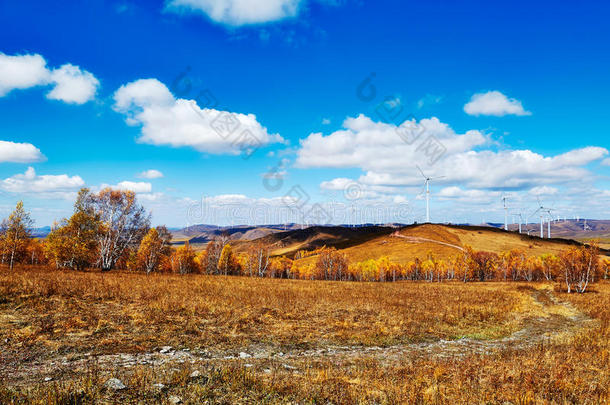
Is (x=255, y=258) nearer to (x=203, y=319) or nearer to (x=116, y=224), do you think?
(x=116, y=224)

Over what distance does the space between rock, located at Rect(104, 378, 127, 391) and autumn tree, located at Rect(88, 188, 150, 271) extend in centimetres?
4389

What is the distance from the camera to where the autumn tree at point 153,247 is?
2810 inches

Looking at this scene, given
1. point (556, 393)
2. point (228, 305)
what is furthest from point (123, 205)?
point (556, 393)

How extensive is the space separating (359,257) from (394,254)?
20.2 meters

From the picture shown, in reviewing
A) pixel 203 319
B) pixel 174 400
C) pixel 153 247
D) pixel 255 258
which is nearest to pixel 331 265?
pixel 255 258

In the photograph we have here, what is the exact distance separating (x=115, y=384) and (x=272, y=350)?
23.5ft

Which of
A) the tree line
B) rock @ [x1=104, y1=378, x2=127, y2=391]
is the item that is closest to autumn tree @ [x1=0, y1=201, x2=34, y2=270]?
the tree line

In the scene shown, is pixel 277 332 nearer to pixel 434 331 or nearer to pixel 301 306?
pixel 301 306

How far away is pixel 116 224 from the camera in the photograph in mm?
48375

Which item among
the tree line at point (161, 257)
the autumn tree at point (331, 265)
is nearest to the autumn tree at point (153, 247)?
the tree line at point (161, 257)

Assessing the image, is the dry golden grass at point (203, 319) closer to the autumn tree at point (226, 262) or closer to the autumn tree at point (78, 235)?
the autumn tree at point (78, 235)

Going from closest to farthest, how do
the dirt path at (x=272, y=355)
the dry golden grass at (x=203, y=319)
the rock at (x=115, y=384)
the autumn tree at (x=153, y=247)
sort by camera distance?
the rock at (x=115, y=384)
the dirt path at (x=272, y=355)
the dry golden grass at (x=203, y=319)
the autumn tree at (x=153, y=247)

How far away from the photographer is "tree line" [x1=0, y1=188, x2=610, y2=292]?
153ft

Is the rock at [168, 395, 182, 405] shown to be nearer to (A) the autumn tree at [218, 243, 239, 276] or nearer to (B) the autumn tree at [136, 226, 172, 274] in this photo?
(B) the autumn tree at [136, 226, 172, 274]
